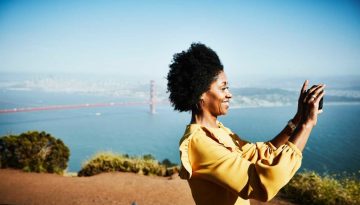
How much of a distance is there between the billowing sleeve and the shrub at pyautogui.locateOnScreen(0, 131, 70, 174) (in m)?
9.32

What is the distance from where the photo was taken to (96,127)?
3413 inches

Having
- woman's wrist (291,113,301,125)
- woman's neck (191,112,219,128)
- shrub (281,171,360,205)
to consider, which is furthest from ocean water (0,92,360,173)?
woman's wrist (291,113,301,125)

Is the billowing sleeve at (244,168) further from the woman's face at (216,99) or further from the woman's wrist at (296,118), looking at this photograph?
the woman's wrist at (296,118)

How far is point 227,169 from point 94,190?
673 cm

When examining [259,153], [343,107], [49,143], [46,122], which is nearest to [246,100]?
[343,107]

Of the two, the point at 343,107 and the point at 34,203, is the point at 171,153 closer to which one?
the point at 34,203

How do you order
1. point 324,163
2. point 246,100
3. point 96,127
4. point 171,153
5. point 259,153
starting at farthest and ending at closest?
point 246,100, point 96,127, point 171,153, point 324,163, point 259,153

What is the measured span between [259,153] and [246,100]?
9924 cm

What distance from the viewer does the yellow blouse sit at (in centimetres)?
103

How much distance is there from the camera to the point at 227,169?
1100 millimetres

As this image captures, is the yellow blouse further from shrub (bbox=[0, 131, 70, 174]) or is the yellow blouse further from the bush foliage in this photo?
shrub (bbox=[0, 131, 70, 174])

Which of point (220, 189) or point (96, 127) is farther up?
point (220, 189)

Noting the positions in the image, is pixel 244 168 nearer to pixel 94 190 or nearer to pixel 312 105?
pixel 312 105

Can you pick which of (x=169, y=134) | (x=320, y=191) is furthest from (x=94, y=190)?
(x=169, y=134)
